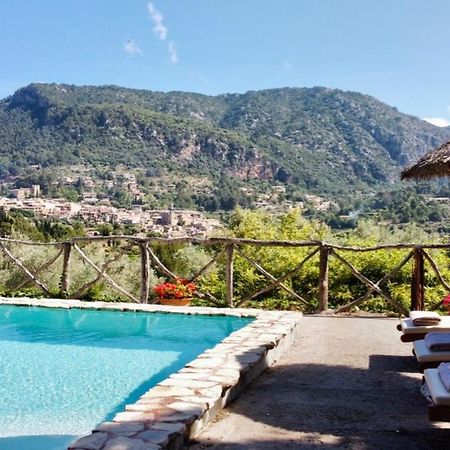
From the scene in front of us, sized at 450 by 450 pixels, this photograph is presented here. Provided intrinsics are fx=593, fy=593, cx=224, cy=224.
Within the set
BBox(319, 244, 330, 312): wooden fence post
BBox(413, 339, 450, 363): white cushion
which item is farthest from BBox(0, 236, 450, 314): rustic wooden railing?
BBox(413, 339, 450, 363): white cushion

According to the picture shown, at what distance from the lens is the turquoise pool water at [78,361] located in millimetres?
4445

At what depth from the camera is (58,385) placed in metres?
5.36

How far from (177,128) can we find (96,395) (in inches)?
2492

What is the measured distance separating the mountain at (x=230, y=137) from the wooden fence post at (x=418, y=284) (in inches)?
1972

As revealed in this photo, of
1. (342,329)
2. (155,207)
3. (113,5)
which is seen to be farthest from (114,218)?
(342,329)

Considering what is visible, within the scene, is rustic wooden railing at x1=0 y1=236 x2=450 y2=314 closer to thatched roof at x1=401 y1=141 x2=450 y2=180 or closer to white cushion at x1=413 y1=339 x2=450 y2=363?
thatched roof at x1=401 y1=141 x2=450 y2=180

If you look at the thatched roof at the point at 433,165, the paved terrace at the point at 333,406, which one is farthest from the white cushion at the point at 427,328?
the thatched roof at the point at 433,165

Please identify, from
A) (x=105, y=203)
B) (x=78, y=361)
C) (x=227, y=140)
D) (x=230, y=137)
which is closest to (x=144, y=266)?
(x=78, y=361)

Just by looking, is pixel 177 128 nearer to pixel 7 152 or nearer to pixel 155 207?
pixel 155 207

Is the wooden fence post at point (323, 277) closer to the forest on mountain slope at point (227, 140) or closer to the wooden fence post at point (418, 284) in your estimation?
the wooden fence post at point (418, 284)

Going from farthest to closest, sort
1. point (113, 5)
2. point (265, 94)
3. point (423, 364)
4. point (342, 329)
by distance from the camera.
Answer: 1. point (265, 94)
2. point (113, 5)
3. point (342, 329)
4. point (423, 364)

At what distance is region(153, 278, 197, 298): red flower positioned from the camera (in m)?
8.98

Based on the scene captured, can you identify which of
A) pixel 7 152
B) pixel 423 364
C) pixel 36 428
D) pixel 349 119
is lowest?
pixel 36 428

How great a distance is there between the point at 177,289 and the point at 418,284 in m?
3.53
